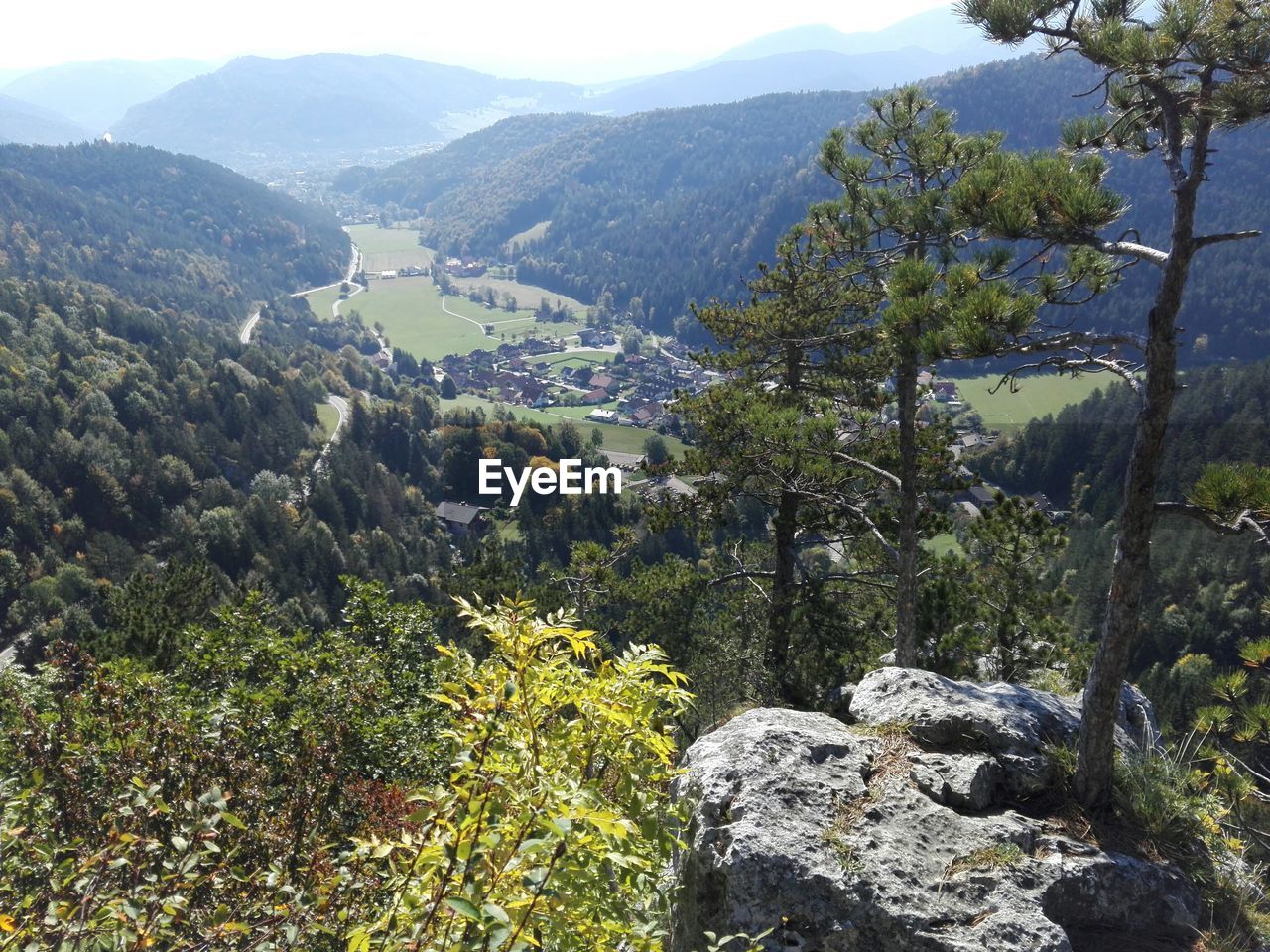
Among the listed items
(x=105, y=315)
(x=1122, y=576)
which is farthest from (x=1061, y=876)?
(x=105, y=315)

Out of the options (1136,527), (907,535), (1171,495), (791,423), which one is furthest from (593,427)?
(1136,527)

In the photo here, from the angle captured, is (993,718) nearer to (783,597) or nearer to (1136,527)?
(1136,527)

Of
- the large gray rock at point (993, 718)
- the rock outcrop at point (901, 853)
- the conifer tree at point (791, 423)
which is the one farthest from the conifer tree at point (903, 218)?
the rock outcrop at point (901, 853)

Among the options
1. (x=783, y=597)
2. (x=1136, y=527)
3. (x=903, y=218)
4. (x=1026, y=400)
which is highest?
(x=903, y=218)

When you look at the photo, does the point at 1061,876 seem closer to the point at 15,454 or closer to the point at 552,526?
the point at 552,526

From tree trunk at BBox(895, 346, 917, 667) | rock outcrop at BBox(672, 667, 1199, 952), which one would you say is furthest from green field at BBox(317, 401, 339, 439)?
rock outcrop at BBox(672, 667, 1199, 952)

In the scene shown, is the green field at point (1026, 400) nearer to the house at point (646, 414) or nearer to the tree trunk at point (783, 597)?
the house at point (646, 414)

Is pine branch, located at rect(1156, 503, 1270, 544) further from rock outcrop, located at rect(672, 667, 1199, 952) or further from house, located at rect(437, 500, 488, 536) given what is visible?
house, located at rect(437, 500, 488, 536)
